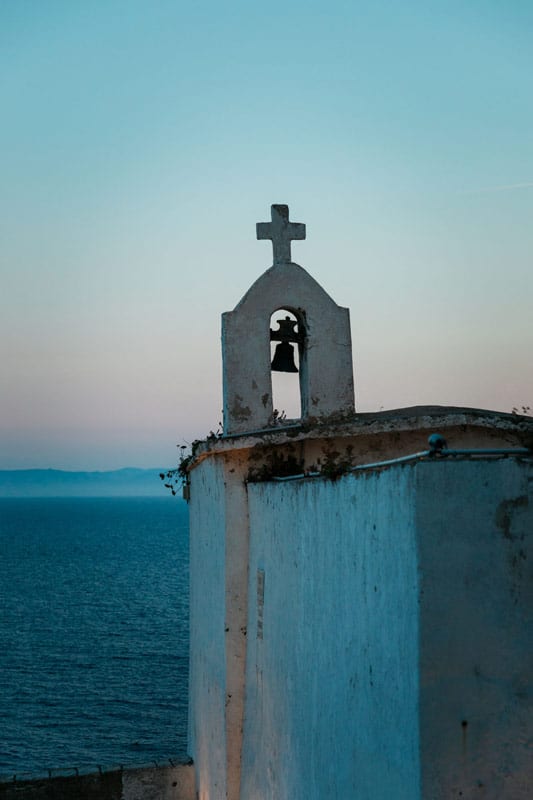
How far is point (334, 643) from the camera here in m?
8.03

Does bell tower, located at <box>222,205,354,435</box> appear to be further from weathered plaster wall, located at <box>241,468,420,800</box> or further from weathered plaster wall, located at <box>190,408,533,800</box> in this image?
weathered plaster wall, located at <box>241,468,420,800</box>

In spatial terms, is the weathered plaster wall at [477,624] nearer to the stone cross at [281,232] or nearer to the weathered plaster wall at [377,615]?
the weathered plaster wall at [377,615]

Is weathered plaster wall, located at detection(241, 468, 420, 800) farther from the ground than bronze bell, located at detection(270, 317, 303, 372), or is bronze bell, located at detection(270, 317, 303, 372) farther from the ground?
bronze bell, located at detection(270, 317, 303, 372)

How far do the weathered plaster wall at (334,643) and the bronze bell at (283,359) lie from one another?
71.7 inches

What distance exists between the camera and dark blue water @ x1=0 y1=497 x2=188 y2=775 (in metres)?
32.1

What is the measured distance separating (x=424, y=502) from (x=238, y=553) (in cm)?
592

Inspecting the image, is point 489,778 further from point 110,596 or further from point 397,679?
point 110,596

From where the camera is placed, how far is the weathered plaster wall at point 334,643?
6.44m

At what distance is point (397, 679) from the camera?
21.3 ft

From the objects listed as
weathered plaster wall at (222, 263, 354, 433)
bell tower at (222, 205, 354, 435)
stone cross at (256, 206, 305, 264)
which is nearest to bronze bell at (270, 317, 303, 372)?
bell tower at (222, 205, 354, 435)

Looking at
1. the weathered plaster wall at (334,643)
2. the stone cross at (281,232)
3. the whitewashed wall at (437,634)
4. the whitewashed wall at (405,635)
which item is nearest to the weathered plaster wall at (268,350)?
the stone cross at (281,232)

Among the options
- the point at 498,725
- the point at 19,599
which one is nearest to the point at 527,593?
the point at 498,725

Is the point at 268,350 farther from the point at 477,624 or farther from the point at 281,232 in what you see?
the point at 477,624

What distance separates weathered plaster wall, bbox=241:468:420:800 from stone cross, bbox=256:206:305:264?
300 centimetres
